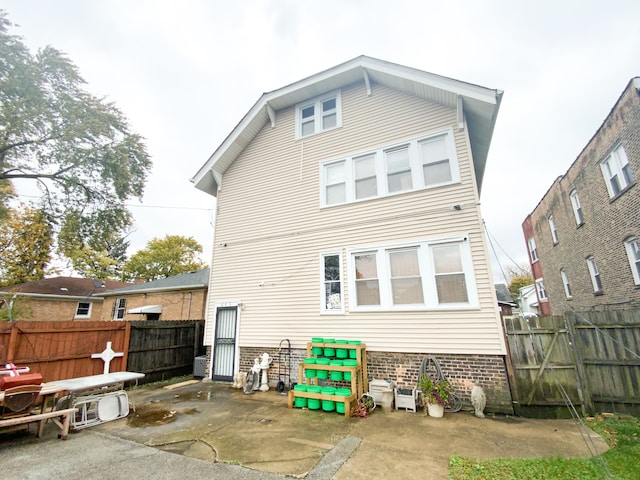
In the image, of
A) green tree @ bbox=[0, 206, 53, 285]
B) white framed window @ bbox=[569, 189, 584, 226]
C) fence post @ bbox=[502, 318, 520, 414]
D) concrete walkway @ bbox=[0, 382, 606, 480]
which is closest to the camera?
→ concrete walkway @ bbox=[0, 382, 606, 480]

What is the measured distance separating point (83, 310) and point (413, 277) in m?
26.0

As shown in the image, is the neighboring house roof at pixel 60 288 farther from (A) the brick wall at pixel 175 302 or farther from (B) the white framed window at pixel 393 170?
(B) the white framed window at pixel 393 170

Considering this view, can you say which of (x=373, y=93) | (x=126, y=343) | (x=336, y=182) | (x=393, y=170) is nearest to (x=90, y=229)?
(x=126, y=343)

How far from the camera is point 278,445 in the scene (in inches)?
165

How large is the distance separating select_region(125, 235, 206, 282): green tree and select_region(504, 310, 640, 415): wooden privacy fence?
36272 mm

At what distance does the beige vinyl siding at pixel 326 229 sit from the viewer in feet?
21.0

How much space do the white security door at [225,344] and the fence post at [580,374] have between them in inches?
326

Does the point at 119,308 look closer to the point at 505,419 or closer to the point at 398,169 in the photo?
the point at 398,169

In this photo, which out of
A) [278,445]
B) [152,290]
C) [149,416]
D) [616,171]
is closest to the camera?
[278,445]

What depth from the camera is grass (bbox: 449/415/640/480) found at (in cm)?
316

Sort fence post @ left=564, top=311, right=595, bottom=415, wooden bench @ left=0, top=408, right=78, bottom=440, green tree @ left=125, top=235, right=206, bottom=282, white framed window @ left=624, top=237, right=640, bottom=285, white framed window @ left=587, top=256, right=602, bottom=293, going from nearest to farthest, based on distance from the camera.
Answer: wooden bench @ left=0, top=408, right=78, bottom=440 → fence post @ left=564, top=311, right=595, bottom=415 → white framed window @ left=624, top=237, right=640, bottom=285 → white framed window @ left=587, top=256, right=602, bottom=293 → green tree @ left=125, top=235, right=206, bottom=282

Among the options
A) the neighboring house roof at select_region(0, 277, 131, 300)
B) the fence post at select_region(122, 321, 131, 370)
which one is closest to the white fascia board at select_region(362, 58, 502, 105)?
the fence post at select_region(122, 321, 131, 370)

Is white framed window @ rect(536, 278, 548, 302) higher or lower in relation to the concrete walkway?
higher

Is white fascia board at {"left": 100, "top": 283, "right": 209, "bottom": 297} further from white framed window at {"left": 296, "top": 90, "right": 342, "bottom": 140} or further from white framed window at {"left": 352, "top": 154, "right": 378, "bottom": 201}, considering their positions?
white framed window at {"left": 352, "top": 154, "right": 378, "bottom": 201}
